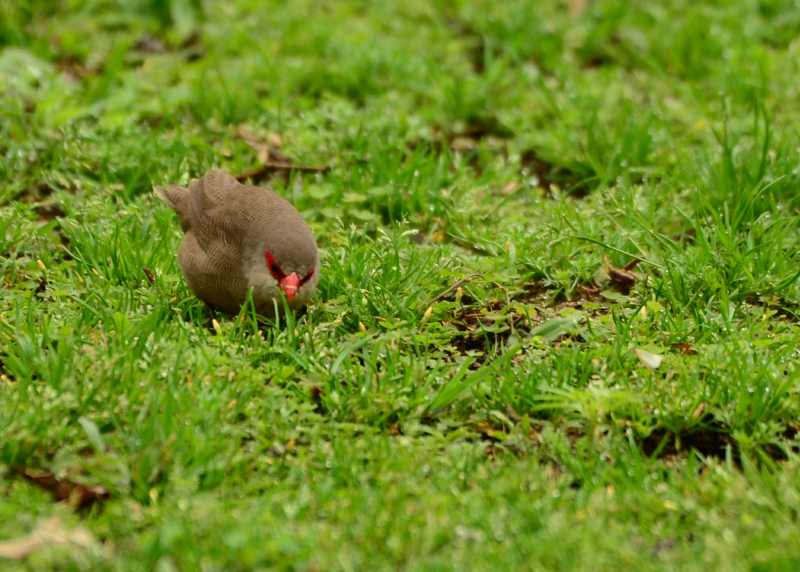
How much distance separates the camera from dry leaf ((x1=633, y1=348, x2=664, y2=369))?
15.5ft

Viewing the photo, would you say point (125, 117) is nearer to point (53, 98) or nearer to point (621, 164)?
point (53, 98)

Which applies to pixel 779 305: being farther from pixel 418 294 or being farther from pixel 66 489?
pixel 66 489

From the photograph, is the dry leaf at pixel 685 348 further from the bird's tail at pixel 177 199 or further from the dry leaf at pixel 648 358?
the bird's tail at pixel 177 199

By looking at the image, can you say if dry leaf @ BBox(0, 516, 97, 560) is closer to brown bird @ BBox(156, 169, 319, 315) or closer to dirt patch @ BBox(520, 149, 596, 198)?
brown bird @ BBox(156, 169, 319, 315)

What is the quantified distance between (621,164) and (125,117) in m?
2.88

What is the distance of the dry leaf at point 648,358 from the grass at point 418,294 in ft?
0.17

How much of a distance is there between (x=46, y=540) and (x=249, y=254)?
1.72 m

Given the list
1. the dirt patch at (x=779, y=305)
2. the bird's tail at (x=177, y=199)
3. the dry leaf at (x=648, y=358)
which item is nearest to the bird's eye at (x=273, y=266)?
the bird's tail at (x=177, y=199)

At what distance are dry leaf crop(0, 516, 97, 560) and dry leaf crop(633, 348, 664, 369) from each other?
2247 mm

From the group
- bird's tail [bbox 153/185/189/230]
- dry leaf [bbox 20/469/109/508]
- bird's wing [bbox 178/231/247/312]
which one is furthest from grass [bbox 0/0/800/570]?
bird's tail [bbox 153/185/189/230]

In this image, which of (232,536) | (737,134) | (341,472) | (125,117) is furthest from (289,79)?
(232,536)

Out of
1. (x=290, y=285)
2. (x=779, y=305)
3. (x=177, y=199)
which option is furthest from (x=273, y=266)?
(x=779, y=305)

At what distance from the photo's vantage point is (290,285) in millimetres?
4906

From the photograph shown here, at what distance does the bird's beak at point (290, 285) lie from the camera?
193 inches
